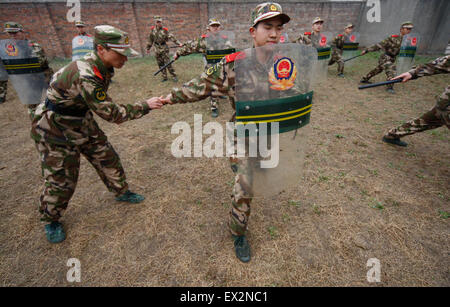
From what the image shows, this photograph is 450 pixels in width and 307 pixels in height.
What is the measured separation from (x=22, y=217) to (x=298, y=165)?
342cm

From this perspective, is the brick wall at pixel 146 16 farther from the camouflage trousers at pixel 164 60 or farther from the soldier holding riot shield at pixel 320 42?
the soldier holding riot shield at pixel 320 42

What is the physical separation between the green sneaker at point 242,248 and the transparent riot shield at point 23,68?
474cm

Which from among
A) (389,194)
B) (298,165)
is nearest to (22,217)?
(298,165)

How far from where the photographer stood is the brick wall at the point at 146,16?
35.3 feet

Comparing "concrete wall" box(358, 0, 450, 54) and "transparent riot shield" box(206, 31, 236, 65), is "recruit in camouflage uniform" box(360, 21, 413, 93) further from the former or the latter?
"concrete wall" box(358, 0, 450, 54)

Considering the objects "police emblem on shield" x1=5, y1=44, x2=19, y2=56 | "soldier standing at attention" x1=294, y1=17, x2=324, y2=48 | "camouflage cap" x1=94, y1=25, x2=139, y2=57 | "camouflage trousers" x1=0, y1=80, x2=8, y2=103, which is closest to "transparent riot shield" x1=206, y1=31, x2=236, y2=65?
"soldier standing at attention" x1=294, y1=17, x2=324, y2=48

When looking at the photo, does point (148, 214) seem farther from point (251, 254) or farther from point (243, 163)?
point (243, 163)

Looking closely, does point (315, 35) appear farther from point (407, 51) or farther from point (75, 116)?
point (75, 116)

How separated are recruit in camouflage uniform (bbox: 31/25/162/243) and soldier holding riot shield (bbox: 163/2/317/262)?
595mm

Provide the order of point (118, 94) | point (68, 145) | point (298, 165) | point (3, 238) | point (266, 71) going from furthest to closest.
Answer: point (118, 94) → point (3, 238) → point (68, 145) → point (298, 165) → point (266, 71)

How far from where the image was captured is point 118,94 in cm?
721

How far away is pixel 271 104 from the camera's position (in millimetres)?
1540

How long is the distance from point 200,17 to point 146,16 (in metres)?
3.04

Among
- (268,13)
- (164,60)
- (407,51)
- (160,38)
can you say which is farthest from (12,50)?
(407,51)
